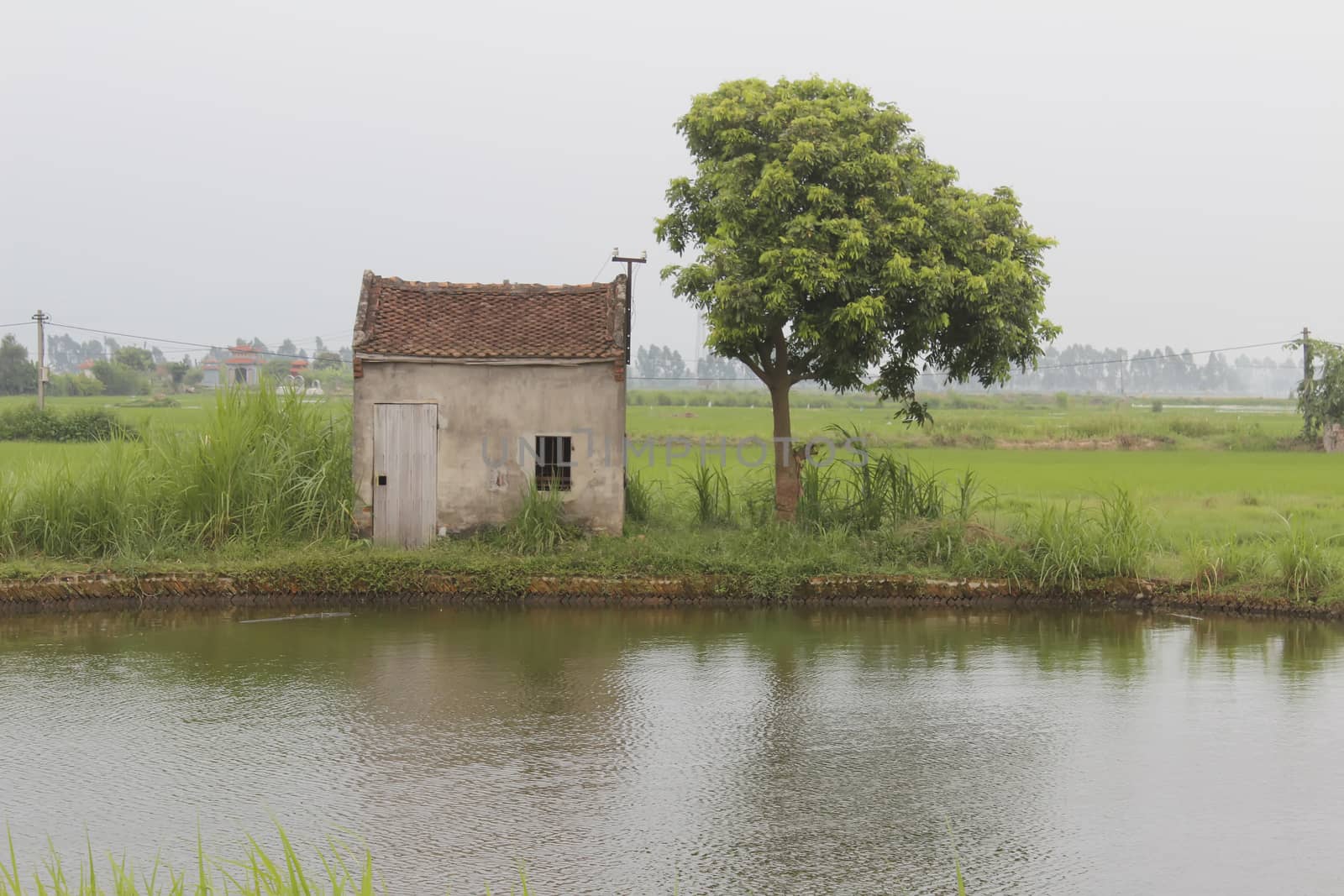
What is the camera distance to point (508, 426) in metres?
14.9

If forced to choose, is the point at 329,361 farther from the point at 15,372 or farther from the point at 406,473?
the point at 406,473

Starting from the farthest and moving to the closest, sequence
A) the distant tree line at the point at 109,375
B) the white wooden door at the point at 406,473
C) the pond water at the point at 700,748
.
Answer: the distant tree line at the point at 109,375, the white wooden door at the point at 406,473, the pond water at the point at 700,748

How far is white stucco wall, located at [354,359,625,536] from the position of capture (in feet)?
48.4

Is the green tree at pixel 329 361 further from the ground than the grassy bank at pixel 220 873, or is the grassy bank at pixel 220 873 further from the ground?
the green tree at pixel 329 361

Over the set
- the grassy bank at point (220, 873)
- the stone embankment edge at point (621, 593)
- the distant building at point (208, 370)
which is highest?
the distant building at point (208, 370)

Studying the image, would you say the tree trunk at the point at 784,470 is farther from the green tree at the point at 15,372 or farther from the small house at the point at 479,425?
the green tree at the point at 15,372

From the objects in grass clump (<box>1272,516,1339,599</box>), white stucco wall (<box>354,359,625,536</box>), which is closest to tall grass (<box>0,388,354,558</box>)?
white stucco wall (<box>354,359,625,536</box>)

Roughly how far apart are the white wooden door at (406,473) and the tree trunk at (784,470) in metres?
4.29

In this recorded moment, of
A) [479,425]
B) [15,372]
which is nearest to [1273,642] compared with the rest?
[479,425]

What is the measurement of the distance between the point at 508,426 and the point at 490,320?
4.80 ft

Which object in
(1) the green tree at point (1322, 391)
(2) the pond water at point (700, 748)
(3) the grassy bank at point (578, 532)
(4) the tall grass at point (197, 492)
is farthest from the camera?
(1) the green tree at point (1322, 391)

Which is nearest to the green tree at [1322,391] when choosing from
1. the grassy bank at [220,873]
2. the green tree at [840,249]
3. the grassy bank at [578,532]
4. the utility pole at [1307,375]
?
the utility pole at [1307,375]

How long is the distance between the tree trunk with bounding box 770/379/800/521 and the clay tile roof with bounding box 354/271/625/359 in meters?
2.24

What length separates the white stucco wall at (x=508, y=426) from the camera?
48.4ft
